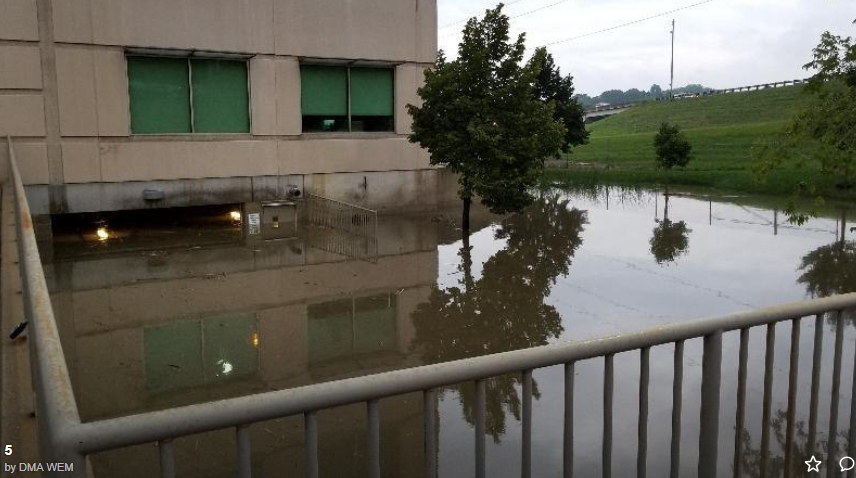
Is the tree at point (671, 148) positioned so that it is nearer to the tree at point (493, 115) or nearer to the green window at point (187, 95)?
the tree at point (493, 115)

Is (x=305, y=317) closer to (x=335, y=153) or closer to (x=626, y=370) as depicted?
(x=626, y=370)

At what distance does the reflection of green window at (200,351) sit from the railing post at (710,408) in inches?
212

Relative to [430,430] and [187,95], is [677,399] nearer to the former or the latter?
[430,430]

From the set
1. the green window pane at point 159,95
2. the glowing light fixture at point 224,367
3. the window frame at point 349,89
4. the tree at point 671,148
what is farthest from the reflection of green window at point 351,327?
the tree at point 671,148

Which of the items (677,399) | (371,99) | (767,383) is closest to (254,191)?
(371,99)

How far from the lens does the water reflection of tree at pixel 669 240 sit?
1477 cm

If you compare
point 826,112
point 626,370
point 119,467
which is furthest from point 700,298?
point 119,467

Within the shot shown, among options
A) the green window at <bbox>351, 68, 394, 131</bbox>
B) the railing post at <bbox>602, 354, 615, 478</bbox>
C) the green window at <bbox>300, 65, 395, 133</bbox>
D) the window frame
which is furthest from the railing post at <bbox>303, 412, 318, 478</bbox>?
the green window at <bbox>351, 68, 394, 131</bbox>

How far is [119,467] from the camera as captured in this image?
5305 mm

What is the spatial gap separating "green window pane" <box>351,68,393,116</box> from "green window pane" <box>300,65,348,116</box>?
0.30 metres

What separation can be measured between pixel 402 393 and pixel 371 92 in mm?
18634

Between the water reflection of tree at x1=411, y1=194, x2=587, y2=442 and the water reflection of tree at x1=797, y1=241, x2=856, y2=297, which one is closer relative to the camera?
the water reflection of tree at x1=411, y1=194, x2=587, y2=442

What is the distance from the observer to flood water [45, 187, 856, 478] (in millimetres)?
5859

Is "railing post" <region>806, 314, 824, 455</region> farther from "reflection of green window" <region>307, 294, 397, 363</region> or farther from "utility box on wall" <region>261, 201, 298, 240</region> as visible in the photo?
"utility box on wall" <region>261, 201, 298, 240</region>
